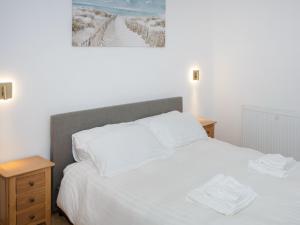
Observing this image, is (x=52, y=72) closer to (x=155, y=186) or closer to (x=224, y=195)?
(x=155, y=186)

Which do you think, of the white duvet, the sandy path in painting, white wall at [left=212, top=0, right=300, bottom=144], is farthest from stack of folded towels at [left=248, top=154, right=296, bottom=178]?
the sandy path in painting

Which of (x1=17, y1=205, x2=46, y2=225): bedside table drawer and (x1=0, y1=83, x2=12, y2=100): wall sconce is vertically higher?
(x1=0, y1=83, x2=12, y2=100): wall sconce

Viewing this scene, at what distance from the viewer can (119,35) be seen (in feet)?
10.3

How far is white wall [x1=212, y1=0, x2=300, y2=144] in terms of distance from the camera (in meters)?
3.60

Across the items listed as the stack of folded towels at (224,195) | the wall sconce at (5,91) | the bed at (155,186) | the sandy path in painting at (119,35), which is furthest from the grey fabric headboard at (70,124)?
the stack of folded towels at (224,195)

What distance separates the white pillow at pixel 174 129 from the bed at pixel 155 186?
8 centimetres

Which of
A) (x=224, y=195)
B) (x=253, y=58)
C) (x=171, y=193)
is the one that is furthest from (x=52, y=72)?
(x=253, y=58)

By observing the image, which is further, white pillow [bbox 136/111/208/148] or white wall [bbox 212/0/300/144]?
white wall [bbox 212/0/300/144]

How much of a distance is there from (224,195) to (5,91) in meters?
1.72

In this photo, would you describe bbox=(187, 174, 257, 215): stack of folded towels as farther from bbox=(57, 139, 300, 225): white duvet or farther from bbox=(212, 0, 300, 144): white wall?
bbox=(212, 0, 300, 144): white wall

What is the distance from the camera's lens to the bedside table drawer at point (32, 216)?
8.00ft

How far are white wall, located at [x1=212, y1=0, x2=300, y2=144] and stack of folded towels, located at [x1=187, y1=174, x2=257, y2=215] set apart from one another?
1.82 meters

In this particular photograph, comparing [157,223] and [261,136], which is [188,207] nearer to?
[157,223]

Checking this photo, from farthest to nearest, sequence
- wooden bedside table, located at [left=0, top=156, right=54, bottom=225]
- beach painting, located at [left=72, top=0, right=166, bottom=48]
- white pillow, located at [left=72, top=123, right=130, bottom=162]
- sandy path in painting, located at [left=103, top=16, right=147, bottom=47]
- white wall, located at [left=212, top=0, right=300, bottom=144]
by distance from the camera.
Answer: white wall, located at [left=212, top=0, right=300, bottom=144] < sandy path in painting, located at [left=103, top=16, right=147, bottom=47] < beach painting, located at [left=72, top=0, right=166, bottom=48] < white pillow, located at [left=72, top=123, right=130, bottom=162] < wooden bedside table, located at [left=0, top=156, right=54, bottom=225]
